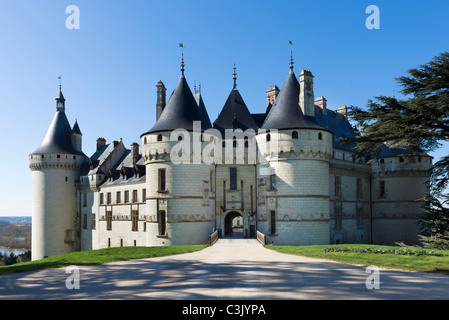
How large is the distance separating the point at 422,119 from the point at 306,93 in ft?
35.7

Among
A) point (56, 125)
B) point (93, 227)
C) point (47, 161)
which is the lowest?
point (93, 227)

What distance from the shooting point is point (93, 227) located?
4494 cm

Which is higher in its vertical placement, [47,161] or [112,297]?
[47,161]

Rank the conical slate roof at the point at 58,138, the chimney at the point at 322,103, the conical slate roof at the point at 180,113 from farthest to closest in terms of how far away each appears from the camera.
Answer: the conical slate roof at the point at 58,138 → the chimney at the point at 322,103 → the conical slate roof at the point at 180,113

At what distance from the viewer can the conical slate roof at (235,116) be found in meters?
33.3

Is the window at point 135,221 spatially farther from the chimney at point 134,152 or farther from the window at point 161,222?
the window at point 161,222

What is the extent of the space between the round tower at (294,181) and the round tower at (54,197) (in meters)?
26.8

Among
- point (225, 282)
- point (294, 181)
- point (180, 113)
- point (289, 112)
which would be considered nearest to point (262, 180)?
point (294, 181)

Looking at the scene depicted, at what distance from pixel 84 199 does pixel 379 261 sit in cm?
3799

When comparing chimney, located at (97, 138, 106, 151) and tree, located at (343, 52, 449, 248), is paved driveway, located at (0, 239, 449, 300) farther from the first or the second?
chimney, located at (97, 138, 106, 151)

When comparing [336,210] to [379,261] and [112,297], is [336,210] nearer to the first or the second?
[379,261]

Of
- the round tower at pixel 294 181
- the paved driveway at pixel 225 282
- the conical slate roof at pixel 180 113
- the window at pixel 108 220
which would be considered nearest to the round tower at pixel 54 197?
the window at pixel 108 220
